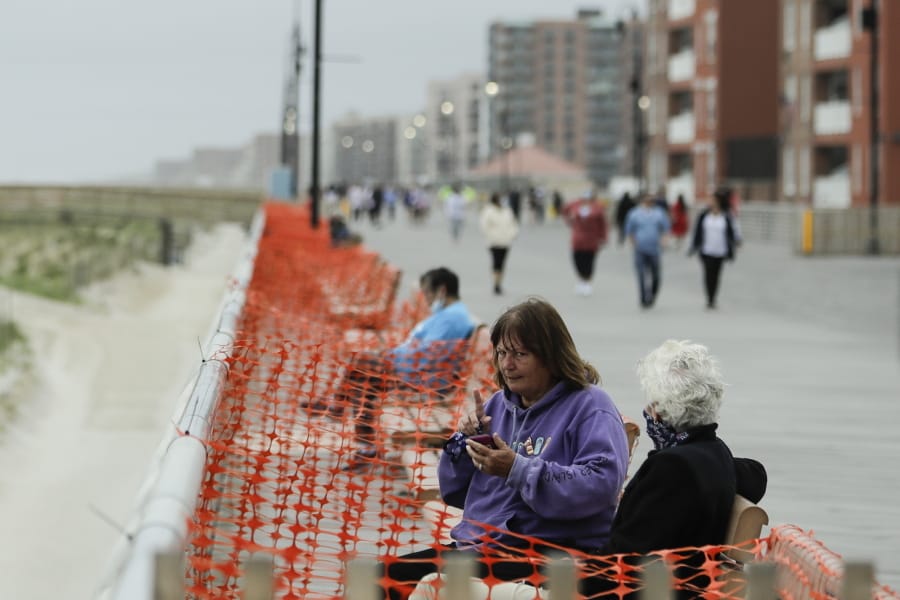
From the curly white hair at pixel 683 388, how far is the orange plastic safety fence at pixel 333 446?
43cm

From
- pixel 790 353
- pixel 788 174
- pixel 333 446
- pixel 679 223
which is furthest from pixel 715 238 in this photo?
A: pixel 788 174

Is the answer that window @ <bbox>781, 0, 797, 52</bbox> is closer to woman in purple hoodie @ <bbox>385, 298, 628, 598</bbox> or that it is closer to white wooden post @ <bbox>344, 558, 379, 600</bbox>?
woman in purple hoodie @ <bbox>385, 298, 628, 598</bbox>

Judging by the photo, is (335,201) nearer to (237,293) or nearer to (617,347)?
(617,347)

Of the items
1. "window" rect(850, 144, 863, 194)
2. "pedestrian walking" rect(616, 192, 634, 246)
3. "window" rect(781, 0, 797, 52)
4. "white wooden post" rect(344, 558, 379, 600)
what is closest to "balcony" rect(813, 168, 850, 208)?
"window" rect(850, 144, 863, 194)

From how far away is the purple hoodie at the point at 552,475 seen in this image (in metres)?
5.06

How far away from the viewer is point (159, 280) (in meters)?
61.8

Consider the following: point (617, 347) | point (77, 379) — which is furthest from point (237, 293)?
point (77, 379)

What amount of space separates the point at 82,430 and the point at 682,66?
154ft

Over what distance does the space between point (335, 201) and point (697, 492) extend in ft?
232

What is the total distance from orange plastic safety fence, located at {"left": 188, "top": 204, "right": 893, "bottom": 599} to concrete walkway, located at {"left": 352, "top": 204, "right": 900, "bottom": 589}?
162 centimetres

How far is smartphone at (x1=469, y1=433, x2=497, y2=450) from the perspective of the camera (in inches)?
206

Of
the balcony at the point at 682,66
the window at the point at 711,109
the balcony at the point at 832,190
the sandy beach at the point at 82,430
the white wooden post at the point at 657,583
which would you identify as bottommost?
the sandy beach at the point at 82,430

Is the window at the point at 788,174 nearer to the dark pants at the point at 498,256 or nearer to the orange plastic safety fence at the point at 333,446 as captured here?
the dark pants at the point at 498,256

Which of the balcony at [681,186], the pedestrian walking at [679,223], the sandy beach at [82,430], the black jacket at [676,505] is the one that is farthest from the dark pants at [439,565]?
the balcony at [681,186]
